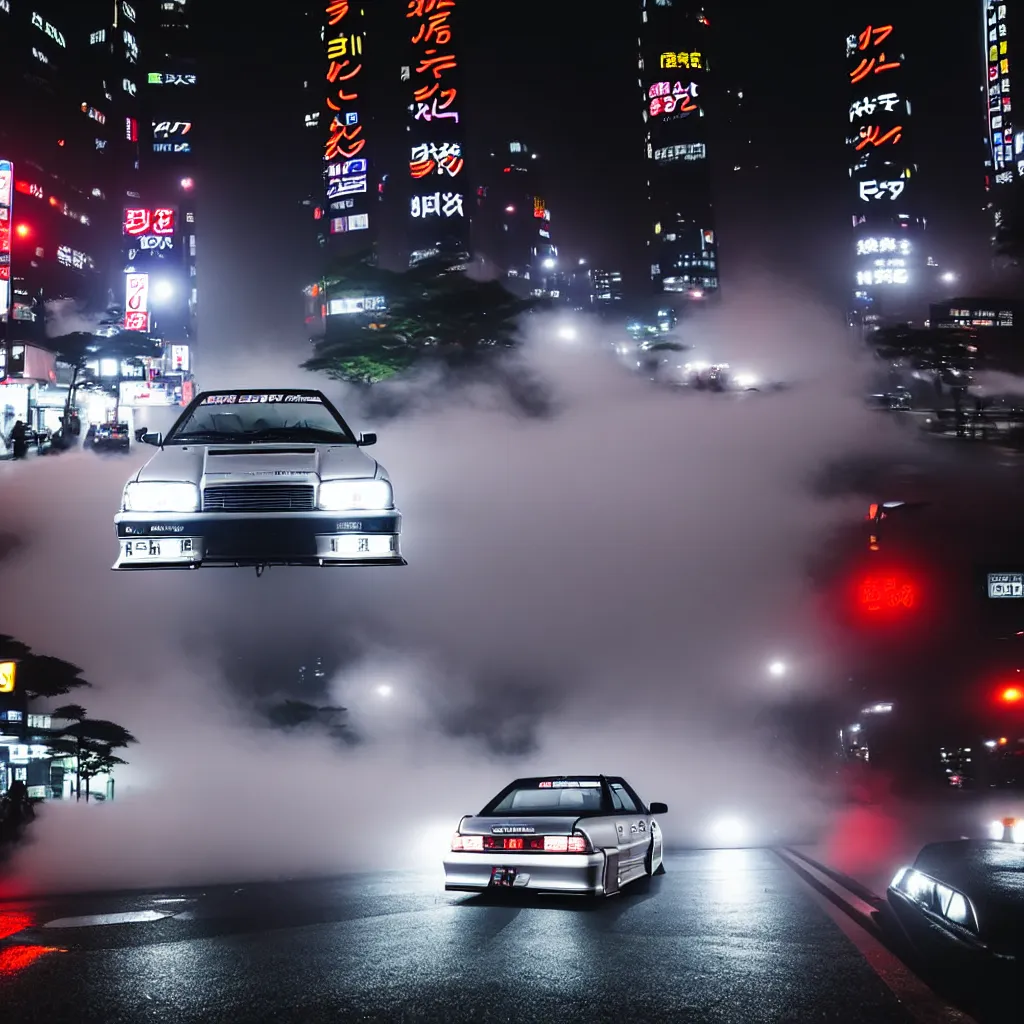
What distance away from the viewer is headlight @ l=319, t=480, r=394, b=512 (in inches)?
267

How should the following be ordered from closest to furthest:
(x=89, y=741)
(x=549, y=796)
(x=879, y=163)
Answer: (x=549, y=796)
(x=89, y=741)
(x=879, y=163)

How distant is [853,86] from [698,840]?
94453 millimetres

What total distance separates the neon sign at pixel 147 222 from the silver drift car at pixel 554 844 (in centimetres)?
5280

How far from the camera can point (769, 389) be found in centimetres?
1616

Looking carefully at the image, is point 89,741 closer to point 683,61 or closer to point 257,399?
point 257,399

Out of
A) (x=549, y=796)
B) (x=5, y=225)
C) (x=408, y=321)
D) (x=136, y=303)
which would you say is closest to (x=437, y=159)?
(x=136, y=303)

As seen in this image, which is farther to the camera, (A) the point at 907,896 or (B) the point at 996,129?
(B) the point at 996,129

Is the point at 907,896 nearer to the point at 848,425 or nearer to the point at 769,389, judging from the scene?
the point at 848,425

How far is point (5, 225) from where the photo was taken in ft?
119

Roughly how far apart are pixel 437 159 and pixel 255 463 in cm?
4209

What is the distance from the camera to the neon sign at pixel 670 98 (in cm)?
13588

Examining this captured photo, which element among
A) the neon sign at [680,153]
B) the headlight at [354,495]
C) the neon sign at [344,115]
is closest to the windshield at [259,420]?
the headlight at [354,495]

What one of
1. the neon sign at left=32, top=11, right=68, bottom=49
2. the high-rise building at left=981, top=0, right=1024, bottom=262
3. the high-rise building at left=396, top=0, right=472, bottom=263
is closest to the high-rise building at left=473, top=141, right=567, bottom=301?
the neon sign at left=32, top=11, right=68, bottom=49

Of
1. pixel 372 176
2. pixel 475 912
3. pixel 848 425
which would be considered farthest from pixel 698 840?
pixel 372 176
